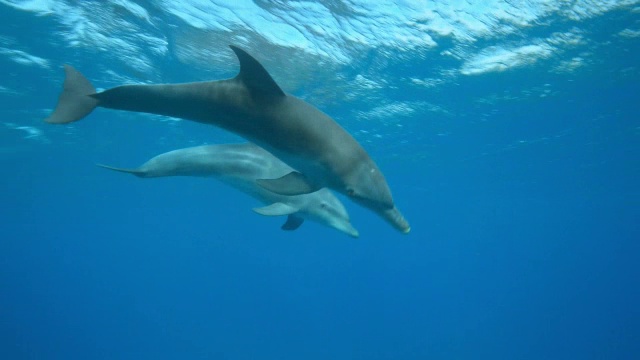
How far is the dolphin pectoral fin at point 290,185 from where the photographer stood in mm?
4957

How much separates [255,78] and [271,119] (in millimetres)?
439

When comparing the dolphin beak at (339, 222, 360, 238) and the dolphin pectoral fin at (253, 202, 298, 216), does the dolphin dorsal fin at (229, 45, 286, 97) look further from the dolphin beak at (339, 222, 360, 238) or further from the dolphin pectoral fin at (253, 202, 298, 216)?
the dolphin beak at (339, 222, 360, 238)

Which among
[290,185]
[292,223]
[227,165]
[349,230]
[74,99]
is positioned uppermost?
[290,185]

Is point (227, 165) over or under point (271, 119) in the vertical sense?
under

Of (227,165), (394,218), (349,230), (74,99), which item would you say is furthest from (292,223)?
(74,99)

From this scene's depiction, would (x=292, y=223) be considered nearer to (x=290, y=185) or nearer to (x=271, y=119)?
(x=290, y=185)

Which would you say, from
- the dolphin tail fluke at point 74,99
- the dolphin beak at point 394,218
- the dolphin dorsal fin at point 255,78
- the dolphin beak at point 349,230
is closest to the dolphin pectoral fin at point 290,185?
the dolphin beak at point 394,218

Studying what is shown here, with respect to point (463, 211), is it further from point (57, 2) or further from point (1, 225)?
point (1, 225)

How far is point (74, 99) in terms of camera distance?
5.20 meters

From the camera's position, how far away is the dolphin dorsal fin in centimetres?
426

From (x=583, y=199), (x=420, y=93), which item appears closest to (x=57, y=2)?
(x=420, y=93)

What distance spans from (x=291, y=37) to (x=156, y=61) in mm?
5387

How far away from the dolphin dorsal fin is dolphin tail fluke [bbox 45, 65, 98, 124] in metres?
1.90

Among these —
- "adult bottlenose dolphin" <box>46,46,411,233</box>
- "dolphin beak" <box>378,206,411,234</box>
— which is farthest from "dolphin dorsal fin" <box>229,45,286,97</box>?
"dolphin beak" <box>378,206,411,234</box>
